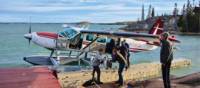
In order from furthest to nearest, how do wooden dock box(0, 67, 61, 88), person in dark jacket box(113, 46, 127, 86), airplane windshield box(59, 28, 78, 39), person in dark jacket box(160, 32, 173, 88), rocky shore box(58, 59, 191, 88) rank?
1. airplane windshield box(59, 28, 78, 39)
2. rocky shore box(58, 59, 191, 88)
3. person in dark jacket box(113, 46, 127, 86)
4. person in dark jacket box(160, 32, 173, 88)
5. wooden dock box(0, 67, 61, 88)

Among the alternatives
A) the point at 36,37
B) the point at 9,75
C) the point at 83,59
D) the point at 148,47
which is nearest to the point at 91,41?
the point at 83,59

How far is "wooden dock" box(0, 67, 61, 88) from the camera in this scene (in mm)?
8102

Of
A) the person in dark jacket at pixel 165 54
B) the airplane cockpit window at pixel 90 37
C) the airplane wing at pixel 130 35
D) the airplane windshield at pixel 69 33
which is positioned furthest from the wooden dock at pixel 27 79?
the airplane cockpit window at pixel 90 37

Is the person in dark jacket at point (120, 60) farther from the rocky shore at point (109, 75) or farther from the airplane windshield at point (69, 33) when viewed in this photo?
the airplane windshield at point (69, 33)

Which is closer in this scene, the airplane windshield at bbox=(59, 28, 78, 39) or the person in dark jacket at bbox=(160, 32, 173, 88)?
the person in dark jacket at bbox=(160, 32, 173, 88)

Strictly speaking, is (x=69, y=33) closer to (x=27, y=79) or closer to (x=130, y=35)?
(x=130, y=35)

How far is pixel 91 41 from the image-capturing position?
24156 mm

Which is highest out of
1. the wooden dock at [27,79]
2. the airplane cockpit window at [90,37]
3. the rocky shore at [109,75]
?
the wooden dock at [27,79]

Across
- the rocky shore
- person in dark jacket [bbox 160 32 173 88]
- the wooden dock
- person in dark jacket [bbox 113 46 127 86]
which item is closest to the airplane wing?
the rocky shore

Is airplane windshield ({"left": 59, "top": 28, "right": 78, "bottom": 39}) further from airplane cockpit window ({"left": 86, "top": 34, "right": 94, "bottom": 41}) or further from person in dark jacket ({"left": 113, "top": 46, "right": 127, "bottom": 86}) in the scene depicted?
person in dark jacket ({"left": 113, "top": 46, "right": 127, "bottom": 86})

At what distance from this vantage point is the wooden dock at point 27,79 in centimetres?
810

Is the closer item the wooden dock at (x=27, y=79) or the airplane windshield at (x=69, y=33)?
the wooden dock at (x=27, y=79)

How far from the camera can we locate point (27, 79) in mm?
8469

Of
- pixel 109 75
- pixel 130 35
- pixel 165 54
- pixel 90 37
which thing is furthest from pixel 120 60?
pixel 90 37
